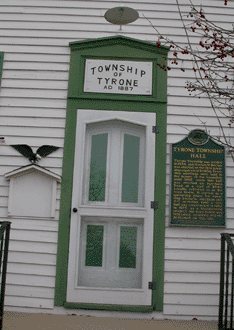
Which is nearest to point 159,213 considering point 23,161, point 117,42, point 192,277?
point 192,277

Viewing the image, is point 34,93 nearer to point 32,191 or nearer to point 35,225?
point 32,191

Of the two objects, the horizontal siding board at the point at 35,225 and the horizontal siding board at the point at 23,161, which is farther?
the horizontal siding board at the point at 23,161

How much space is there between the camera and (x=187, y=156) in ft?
14.2

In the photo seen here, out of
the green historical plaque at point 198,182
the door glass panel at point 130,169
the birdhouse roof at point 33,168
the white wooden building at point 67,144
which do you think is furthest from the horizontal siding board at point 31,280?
the green historical plaque at point 198,182

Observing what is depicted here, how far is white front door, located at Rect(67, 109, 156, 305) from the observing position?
411 cm

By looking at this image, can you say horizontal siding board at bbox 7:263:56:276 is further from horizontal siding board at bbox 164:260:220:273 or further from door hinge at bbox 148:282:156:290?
horizontal siding board at bbox 164:260:220:273

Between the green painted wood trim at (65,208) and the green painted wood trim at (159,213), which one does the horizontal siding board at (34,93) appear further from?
the green painted wood trim at (159,213)

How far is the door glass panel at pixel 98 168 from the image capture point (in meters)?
4.38

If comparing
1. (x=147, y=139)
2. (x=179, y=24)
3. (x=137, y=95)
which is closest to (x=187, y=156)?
(x=147, y=139)

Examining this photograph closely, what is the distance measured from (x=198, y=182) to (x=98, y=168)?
1.37 m

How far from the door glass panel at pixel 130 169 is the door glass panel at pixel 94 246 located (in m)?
0.54

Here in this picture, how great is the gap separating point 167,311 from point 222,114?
2.74m

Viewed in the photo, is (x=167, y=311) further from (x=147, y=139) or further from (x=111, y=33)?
(x=111, y=33)

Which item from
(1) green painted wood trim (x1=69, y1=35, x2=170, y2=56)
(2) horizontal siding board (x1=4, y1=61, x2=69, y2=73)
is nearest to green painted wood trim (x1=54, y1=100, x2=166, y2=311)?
(2) horizontal siding board (x1=4, y1=61, x2=69, y2=73)
